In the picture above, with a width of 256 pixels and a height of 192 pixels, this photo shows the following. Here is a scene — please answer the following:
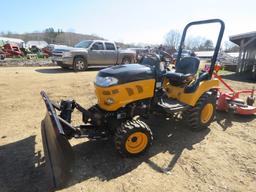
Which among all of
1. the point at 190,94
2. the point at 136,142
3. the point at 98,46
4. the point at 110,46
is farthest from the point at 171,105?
the point at 110,46

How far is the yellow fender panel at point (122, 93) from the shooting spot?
11.0 ft

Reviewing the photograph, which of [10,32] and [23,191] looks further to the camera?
[10,32]

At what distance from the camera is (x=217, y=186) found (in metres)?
3.02

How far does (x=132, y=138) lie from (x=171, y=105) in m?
1.11

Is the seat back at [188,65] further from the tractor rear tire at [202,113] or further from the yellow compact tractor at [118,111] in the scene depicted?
the tractor rear tire at [202,113]

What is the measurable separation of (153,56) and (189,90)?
1.02 m

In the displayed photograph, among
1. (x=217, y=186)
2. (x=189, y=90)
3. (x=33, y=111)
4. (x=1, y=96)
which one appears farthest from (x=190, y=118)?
(x=1, y=96)

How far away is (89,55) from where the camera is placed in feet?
40.8

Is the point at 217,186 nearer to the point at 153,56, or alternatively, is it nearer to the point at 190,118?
the point at 190,118

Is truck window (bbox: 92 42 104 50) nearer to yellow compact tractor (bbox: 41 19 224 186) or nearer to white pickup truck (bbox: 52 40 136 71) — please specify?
white pickup truck (bbox: 52 40 136 71)

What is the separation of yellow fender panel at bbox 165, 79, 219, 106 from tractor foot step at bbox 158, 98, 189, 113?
0.12 meters

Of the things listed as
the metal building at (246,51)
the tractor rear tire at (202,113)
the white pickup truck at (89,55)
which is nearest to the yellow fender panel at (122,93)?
the tractor rear tire at (202,113)

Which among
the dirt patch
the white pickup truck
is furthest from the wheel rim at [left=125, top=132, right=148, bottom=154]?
the white pickup truck

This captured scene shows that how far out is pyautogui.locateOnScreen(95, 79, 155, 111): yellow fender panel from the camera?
336cm
